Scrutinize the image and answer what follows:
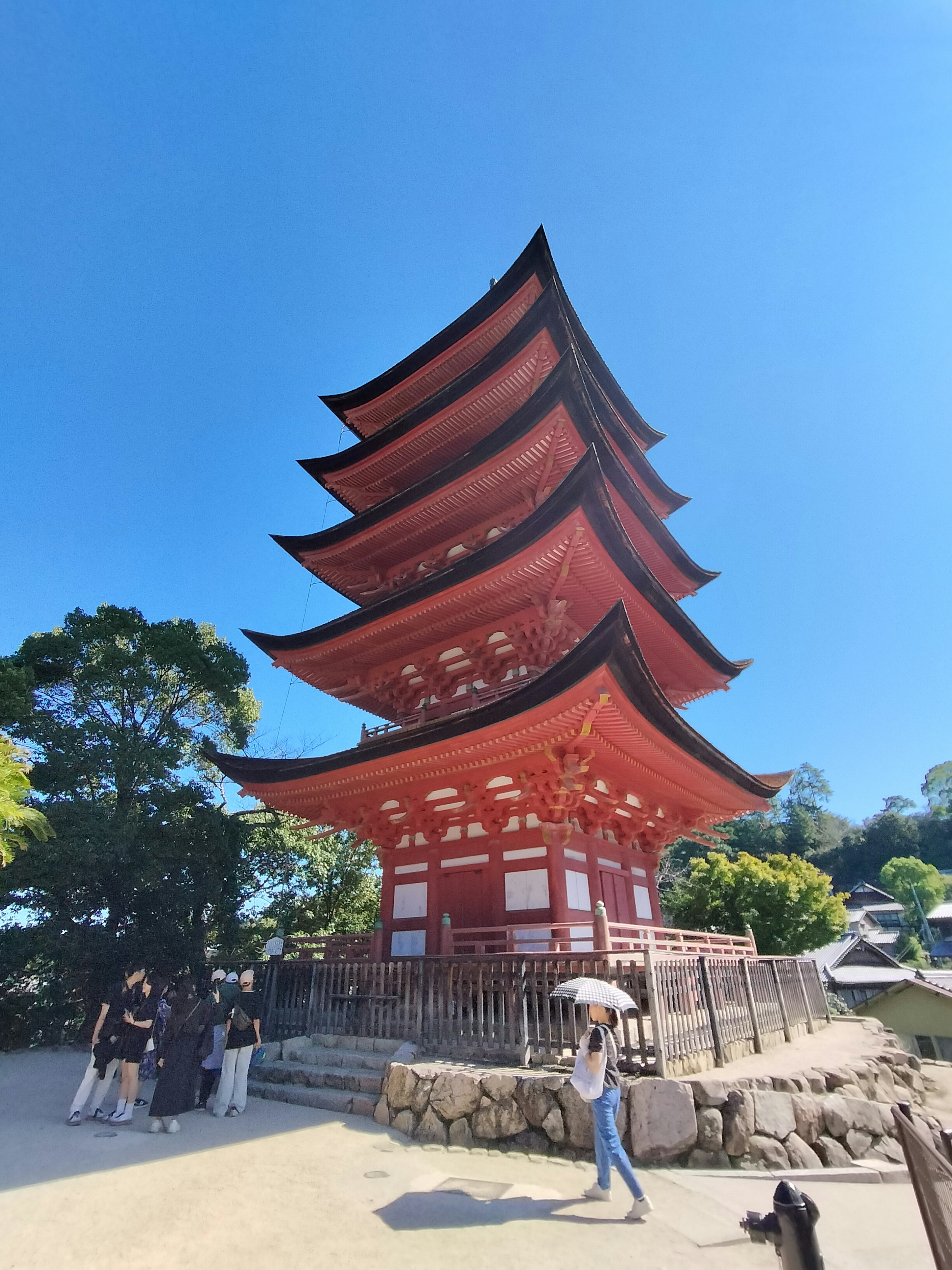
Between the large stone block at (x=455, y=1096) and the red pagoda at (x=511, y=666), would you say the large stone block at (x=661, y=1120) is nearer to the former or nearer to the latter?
the large stone block at (x=455, y=1096)

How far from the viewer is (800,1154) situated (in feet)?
20.1

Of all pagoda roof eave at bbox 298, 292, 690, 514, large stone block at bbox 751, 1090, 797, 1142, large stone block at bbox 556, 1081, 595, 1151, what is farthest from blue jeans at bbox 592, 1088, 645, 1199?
pagoda roof eave at bbox 298, 292, 690, 514

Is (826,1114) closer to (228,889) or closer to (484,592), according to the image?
(484,592)

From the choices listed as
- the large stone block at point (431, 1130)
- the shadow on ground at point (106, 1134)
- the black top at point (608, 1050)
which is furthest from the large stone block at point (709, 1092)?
the shadow on ground at point (106, 1134)

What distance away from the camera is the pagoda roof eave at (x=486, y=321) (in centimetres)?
1388

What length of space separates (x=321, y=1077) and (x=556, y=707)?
5.87 m

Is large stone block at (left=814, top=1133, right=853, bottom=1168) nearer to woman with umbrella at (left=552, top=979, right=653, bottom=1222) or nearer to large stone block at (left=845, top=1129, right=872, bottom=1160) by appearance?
large stone block at (left=845, top=1129, right=872, bottom=1160)

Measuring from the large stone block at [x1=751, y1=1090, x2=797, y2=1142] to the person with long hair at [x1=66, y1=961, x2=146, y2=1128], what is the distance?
6803 mm

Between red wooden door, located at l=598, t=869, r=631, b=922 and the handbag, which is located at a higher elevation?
red wooden door, located at l=598, t=869, r=631, b=922

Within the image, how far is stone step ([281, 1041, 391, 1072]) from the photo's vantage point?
8.41 metres

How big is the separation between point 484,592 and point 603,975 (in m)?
6.04

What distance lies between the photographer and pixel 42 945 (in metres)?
14.3

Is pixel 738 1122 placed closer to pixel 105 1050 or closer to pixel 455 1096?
pixel 455 1096

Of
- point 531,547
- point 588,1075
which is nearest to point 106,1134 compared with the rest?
point 588,1075
